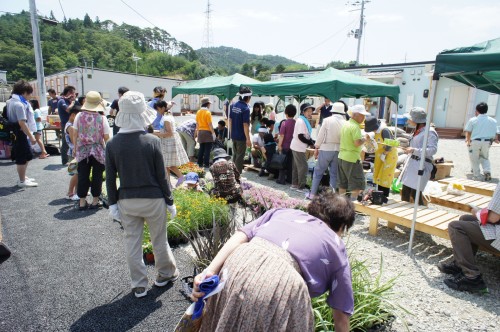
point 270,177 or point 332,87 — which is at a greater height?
point 332,87

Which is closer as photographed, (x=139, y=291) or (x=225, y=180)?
(x=139, y=291)

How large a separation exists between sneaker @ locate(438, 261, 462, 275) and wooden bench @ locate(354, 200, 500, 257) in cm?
30

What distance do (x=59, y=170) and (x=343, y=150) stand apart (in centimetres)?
685

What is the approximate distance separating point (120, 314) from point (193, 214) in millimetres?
1685

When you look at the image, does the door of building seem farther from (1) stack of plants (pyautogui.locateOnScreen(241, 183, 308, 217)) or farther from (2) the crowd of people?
(1) stack of plants (pyautogui.locateOnScreen(241, 183, 308, 217))

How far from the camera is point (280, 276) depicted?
1375mm

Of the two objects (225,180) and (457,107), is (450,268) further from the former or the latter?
(457,107)

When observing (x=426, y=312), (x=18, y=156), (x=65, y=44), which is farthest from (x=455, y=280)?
(x=65, y=44)

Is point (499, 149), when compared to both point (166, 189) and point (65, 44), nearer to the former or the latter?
point (166, 189)

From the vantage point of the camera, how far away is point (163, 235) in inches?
119

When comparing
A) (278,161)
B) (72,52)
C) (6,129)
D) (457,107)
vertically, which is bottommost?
(278,161)

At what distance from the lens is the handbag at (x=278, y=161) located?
7.25 meters

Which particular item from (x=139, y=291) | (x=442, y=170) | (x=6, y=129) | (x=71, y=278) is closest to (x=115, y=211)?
(x=139, y=291)

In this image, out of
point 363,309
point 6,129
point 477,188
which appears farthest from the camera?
point 6,129
